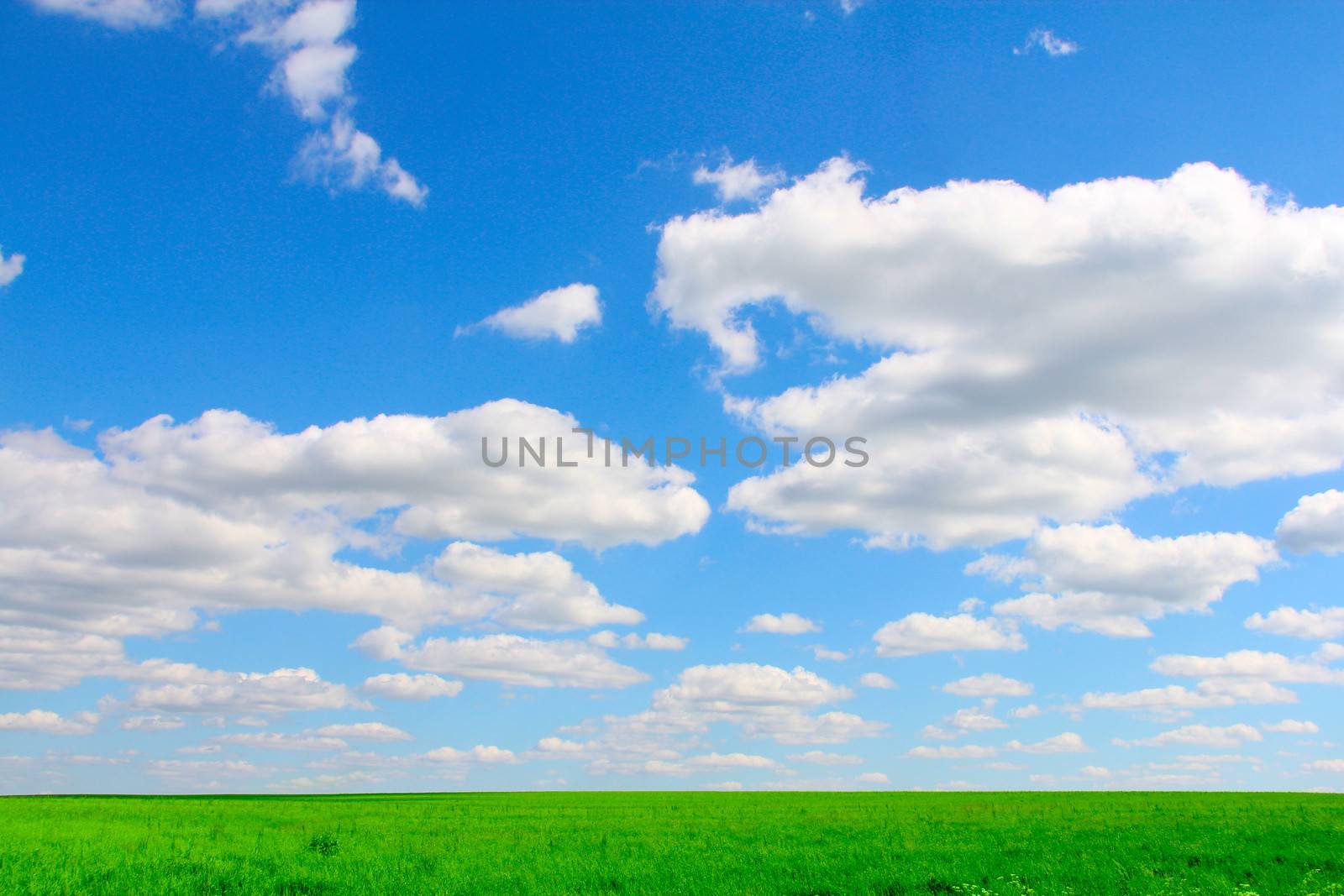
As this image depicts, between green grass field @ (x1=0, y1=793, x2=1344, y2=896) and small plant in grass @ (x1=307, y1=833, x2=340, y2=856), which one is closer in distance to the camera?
green grass field @ (x1=0, y1=793, x2=1344, y2=896)

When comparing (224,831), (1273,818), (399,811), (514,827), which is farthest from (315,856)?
(1273,818)

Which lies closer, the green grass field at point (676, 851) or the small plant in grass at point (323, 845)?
the green grass field at point (676, 851)

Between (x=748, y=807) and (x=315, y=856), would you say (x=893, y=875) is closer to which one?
(x=315, y=856)

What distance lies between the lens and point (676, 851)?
90.8 ft

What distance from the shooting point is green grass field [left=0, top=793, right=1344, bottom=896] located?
2194cm

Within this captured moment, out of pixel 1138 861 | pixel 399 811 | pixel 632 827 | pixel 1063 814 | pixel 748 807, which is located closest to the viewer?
pixel 1138 861

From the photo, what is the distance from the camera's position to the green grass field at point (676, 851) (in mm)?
21938

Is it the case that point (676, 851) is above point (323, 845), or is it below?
below

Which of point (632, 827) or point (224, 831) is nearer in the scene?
point (224, 831)

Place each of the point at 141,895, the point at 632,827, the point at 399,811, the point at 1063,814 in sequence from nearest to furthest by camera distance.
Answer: the point at 141,895
the point at 632,827
the point at 1063,814
the point at 399,811

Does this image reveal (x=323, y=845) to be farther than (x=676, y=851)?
Yes

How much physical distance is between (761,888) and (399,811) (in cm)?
2684

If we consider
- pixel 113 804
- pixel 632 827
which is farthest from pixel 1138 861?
pixel 113 804

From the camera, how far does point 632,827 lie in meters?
35.6
